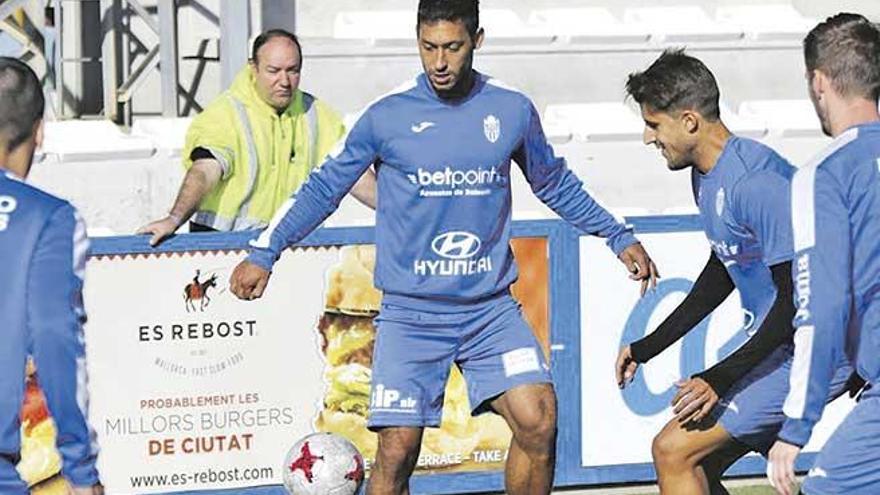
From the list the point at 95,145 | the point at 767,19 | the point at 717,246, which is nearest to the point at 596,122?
the point at 95,145

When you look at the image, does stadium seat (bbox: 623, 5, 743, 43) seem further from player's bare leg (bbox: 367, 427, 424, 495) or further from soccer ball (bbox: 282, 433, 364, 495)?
player's bare leg (bbox: 367, 427, 424, 495)

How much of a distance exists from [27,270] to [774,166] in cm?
310

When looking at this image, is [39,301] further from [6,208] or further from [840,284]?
[840,284]

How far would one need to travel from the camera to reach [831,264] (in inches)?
229

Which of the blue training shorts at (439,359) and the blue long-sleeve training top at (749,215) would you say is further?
the blue training shorts at (439,359)

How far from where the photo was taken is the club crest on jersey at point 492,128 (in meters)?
7.99

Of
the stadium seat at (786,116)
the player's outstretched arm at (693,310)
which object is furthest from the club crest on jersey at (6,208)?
the stadium seat at (786,116)

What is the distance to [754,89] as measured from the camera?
15.5 meters

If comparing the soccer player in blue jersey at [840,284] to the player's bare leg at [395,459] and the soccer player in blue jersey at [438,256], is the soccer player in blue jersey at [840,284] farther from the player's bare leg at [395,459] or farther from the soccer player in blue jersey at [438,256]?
the player's bare leg at [395,459]

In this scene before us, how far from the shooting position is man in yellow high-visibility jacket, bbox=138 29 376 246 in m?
9.69

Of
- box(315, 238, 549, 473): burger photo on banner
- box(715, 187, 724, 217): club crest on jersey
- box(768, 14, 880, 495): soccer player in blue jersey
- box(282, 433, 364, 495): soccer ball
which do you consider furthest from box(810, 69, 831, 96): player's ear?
box(315, 238, 549, 473): burger photo on banner

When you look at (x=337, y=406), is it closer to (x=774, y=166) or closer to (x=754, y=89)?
(x=774, y=166)

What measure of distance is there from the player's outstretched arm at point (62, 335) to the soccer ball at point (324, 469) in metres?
3.00

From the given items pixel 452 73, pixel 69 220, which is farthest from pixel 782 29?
pixel 69 220
